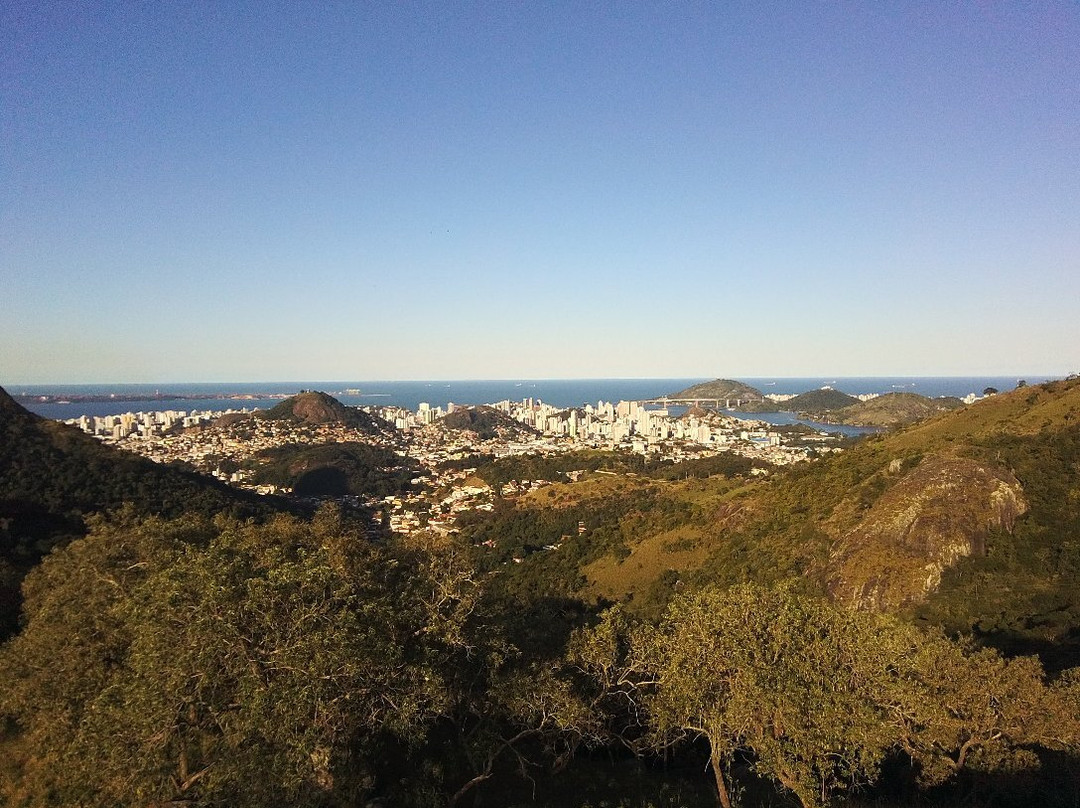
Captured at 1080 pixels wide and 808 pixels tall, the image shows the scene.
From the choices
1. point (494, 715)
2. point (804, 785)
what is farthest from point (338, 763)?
point (804, 785)

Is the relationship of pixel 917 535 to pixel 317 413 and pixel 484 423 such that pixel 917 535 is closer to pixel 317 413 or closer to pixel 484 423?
pixel 317 413

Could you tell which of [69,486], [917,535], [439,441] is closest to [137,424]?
[439,441]

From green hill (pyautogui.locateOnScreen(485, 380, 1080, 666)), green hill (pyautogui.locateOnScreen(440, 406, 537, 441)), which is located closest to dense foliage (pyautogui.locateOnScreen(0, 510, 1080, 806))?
green hill (pyautogui.locateOnScreen(485, 380, 1080, 666))

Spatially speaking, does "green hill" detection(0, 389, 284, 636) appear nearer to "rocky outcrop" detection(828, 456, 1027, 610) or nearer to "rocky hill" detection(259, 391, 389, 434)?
"rocky outcrop" detection(828, 456, 1027, 610)

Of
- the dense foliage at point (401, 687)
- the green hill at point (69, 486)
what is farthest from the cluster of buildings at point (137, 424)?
the dense foliage at point (401, 687)

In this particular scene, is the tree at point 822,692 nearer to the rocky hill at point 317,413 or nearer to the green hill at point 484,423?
the green hill at point 484,423

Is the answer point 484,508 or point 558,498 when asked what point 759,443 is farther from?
point 484,508
